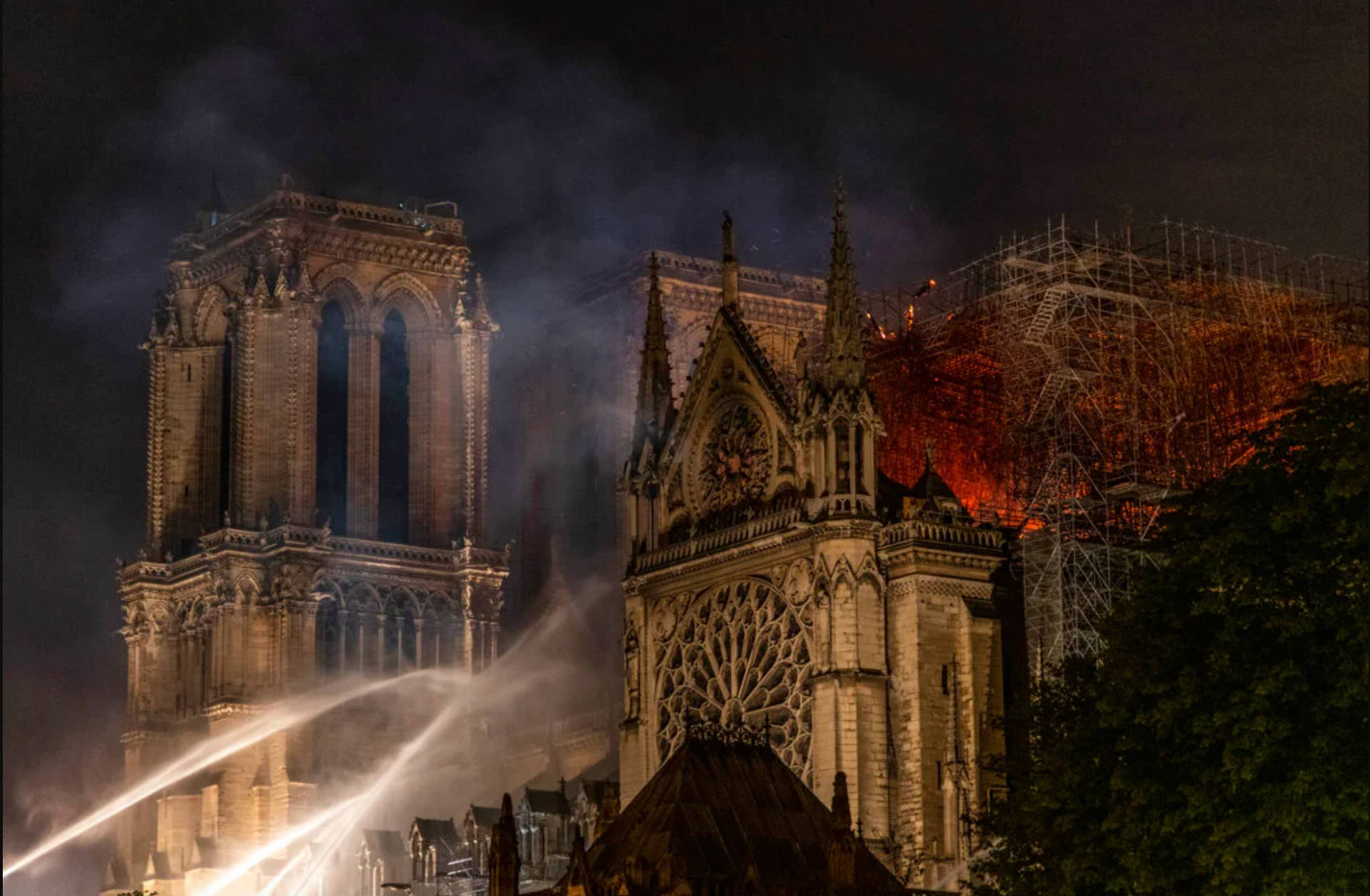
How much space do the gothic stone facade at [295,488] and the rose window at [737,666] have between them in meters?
20.7

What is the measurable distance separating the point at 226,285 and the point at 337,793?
15.0 m

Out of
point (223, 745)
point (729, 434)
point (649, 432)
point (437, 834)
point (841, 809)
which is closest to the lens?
point (841, 809)

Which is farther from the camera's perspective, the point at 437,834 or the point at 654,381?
the point at 437,834

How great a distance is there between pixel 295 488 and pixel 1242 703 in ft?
158

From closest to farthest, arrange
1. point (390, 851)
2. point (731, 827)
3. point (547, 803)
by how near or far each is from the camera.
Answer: point (731, 827), point (547, 803), point (390, 851)

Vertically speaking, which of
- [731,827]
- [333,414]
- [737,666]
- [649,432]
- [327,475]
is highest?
[333,414]

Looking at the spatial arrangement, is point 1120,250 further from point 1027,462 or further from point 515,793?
point 515,793

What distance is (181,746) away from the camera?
9319 centimetres

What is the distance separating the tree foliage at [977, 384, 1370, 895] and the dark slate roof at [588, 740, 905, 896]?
4.67 m

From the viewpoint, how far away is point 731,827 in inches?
2245

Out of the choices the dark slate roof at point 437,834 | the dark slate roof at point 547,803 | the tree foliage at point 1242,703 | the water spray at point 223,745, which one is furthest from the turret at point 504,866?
the water spray at point 223,745

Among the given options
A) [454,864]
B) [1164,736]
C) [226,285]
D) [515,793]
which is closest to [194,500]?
[226,285]

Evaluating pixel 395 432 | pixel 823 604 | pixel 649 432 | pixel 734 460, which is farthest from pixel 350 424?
pixel 823 604

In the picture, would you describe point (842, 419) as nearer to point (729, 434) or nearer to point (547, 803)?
point (729, 434)
